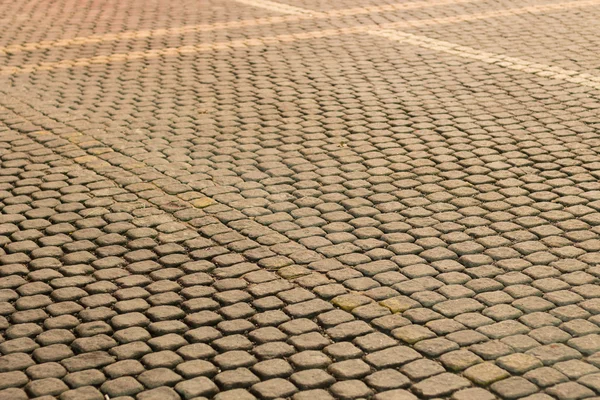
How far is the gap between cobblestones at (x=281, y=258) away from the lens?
5.12 meters

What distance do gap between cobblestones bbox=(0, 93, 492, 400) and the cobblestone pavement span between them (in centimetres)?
2

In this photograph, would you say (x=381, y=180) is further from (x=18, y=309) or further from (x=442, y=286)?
(x=18, y=309)

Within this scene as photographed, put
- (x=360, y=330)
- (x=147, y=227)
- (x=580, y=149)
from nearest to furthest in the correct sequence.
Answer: (x=360, y=330)
(x=147, y=227)
(x=580, y=149)

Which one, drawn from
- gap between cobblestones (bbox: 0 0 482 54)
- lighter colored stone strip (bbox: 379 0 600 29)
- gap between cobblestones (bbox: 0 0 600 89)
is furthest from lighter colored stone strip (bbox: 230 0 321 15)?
lighter colored stone strip (bbox: 379 0 600 29)

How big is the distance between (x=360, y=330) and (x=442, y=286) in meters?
0.79

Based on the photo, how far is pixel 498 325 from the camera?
568 centimetres

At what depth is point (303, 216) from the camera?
7383 mm

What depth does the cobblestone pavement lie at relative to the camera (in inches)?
210

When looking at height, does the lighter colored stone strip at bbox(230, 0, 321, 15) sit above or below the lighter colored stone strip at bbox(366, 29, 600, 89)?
below

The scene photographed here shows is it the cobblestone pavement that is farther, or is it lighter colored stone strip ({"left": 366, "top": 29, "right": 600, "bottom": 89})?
lighter colored stone strip ({"left": 366, "top": 29, "right": 600, "bottom": 89})

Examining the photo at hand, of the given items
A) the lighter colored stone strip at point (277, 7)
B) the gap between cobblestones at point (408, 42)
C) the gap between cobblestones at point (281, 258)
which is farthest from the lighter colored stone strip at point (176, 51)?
the gap between cobblestones at point (281, 258)

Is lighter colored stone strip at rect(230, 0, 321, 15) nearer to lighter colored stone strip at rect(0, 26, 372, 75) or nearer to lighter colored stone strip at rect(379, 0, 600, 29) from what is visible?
lighter colored stone strip at rect(0, 26, 372, 75)

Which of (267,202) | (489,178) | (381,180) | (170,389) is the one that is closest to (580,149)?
(489,178)

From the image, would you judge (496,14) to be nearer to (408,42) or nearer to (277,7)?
(408,42)
